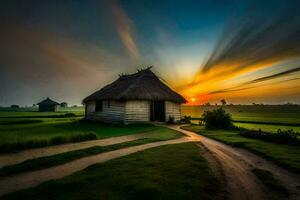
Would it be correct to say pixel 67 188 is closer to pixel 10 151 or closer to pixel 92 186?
pixel 92 186

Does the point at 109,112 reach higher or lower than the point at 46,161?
higher

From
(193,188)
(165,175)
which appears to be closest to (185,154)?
(165,175)

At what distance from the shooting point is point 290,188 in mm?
5500

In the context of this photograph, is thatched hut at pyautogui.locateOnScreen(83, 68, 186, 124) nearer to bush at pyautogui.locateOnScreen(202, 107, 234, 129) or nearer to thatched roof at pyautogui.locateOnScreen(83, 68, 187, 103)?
thatched roof at pyautogui.locateOnScreen(83, 68, 187, 103)

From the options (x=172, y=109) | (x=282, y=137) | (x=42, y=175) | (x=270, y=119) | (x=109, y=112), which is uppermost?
(x=172, y=109)

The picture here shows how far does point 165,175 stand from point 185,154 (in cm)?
303

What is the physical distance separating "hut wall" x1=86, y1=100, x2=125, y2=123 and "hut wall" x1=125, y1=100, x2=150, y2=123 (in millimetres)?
573

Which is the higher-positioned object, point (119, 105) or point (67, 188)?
point (119, 105)

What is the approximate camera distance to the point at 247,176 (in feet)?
21.0

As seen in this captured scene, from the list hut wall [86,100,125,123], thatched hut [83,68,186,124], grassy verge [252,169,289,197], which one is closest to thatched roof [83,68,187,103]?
thatched hut [83,68,186,124]

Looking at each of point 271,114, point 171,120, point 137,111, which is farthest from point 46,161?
point 271,114

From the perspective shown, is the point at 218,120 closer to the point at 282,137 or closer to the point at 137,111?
the point at 282,137

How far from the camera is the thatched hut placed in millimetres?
22406

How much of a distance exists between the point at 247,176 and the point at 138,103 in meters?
17.5
